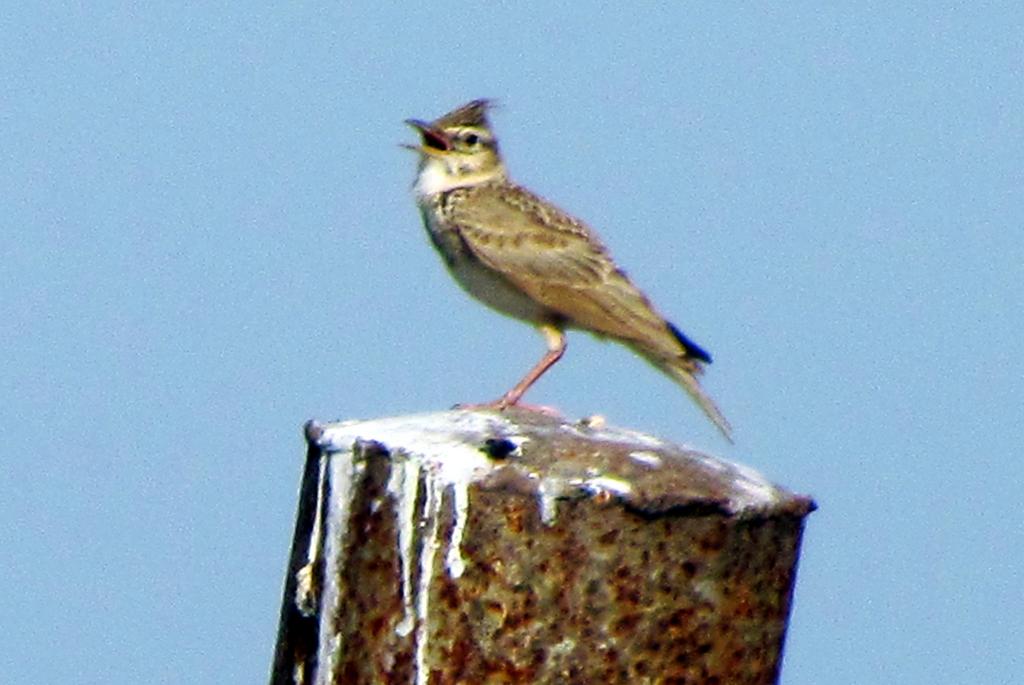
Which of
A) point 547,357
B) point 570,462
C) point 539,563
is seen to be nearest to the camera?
point 539,563

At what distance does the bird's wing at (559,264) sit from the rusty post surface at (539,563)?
6.60m

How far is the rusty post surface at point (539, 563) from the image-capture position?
5.50 metres

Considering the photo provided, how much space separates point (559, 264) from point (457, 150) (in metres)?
1.36

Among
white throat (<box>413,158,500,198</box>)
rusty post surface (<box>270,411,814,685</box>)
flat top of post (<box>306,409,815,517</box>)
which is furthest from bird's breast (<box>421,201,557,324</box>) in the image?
rusty post surface (<box>270,411,814,685</box>)

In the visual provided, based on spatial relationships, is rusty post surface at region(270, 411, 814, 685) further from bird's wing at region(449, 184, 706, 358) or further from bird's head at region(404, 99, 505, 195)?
bird's head at region(404, 99, 505, 195)

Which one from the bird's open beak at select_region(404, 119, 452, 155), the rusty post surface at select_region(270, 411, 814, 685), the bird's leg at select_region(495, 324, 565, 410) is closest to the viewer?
the rusty post surface at select_region(270, 411, 814, 685)

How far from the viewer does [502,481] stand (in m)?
5.58

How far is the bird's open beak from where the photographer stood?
46.4 feet

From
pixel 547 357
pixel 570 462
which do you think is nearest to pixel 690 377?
pixel 547 357

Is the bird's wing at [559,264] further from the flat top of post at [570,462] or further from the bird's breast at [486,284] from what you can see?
the flat top of post at [570,462]

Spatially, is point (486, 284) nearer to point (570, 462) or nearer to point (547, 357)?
point (547, 357)

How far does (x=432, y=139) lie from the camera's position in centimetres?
1427

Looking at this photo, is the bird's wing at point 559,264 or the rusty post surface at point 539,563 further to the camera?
the bird's wing at point 559,264

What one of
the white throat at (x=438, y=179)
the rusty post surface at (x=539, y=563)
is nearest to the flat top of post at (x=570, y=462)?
the rusty post surface at (x=539, y=563)
